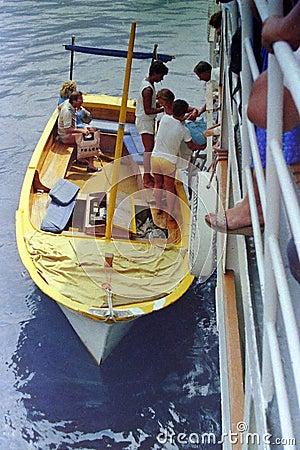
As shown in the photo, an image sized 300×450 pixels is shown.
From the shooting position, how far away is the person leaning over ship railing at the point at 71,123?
7828mm

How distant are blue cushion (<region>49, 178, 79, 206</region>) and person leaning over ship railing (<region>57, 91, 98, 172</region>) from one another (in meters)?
0.95

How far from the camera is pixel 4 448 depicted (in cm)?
520

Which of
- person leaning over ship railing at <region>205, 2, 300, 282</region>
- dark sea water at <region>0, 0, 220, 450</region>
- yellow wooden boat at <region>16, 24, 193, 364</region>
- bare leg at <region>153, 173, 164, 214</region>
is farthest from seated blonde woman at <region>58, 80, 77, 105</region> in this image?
person leaning over ship railing at <region>205, 2, 300, 282</region>

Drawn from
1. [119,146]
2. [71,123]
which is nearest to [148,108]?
[119,146]

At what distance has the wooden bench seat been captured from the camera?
7144 mm

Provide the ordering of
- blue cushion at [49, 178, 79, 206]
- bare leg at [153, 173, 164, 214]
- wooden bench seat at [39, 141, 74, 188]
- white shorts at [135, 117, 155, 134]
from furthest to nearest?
wooden bench seat at [39, 141, 74, 188] → blue cushion at [49, 178, 79, 206] → white shorts at [135, 117, 155, 134] → bare leg at [153, 173, 164, 214]

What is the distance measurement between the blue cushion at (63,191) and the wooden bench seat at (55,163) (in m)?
0.19

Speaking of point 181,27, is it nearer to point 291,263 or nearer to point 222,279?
point 222,279

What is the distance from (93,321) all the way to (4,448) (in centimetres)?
135

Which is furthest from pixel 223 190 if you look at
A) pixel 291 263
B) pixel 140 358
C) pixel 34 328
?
pixel 34 328

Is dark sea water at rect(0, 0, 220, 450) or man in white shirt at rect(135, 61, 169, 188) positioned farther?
man in white shirt at rect(135, 61, 169, 188)

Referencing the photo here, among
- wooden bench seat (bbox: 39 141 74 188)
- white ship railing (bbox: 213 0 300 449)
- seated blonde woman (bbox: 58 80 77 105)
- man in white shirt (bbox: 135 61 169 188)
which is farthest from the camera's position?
seated blonde woman (bbox: 58 80 77 105)

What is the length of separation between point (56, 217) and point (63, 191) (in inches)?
22.3

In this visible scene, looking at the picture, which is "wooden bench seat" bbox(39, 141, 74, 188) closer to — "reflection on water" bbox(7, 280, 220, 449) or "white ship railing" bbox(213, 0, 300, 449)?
"reflection on water" bbox(7, 280, 220, 449)
